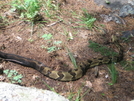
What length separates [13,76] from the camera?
3.35 metres

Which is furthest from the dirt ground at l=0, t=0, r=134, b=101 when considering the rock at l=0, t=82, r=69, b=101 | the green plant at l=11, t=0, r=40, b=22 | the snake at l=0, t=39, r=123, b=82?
the rock at l=0, t=82, r=69, b=101

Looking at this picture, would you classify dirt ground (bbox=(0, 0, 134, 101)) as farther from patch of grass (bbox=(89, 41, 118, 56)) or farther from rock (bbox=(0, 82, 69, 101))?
rock (bbox=(0, 82, 69, 101))

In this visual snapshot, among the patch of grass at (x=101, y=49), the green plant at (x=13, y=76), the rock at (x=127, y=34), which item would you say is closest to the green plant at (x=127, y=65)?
the patch of grass at (x=101, y=49)

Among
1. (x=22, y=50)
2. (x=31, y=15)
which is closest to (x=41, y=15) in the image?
(x=31, y=15)

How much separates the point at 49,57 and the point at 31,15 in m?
1.39

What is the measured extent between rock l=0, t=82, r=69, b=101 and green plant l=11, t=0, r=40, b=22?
8.39 feet

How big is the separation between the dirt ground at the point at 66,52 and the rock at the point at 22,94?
33.1 inches

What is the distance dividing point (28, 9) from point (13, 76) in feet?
6.79

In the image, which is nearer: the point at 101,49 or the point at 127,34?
the point at 101,49

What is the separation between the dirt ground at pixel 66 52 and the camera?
10.9 ft

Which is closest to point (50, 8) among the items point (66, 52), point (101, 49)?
point (66, 52)

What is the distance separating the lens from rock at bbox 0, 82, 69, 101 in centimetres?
220

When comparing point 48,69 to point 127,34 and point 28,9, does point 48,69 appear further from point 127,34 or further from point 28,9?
point 127,34

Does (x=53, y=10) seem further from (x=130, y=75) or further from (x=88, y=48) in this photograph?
(x=130, y=75)
